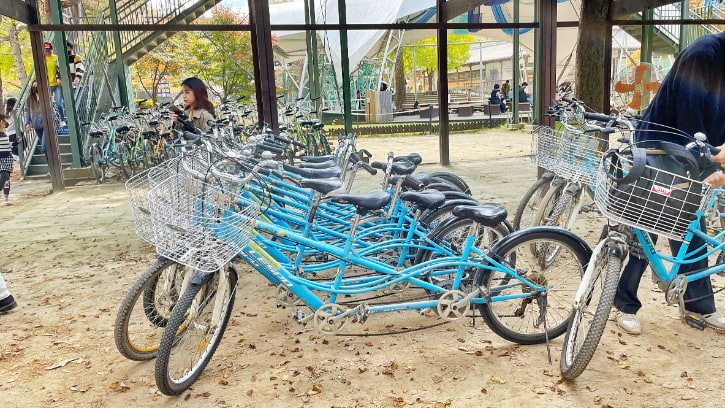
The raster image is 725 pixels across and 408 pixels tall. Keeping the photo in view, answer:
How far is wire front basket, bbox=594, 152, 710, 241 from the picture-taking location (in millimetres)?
2678

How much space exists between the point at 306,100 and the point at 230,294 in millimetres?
8550

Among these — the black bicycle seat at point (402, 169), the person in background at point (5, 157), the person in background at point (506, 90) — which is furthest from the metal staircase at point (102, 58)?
the person in background at point (506, 90)

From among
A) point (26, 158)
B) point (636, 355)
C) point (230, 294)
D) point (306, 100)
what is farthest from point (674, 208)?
point (26, 158)

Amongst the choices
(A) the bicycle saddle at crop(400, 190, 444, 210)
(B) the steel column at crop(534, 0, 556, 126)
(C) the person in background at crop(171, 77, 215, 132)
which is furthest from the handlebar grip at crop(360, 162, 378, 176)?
(B) the steel column at crop(534, 0, 556, 126)

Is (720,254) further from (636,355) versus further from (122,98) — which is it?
(122,98)

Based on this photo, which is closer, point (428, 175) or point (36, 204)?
point (428, 175)

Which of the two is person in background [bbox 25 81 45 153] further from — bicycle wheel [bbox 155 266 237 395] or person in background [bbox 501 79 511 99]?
person in background [bbox 501 79 511 99]

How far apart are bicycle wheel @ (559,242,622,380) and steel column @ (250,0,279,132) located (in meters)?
5.49

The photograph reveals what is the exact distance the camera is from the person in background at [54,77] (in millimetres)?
10672

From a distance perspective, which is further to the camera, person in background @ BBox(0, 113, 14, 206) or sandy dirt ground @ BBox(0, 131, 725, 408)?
person in background @ BBox(0, 113, 14, 206)

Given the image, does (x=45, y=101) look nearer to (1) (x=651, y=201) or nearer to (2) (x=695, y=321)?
(1) (x=651, y=201)

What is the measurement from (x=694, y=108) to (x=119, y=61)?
39.9 feet

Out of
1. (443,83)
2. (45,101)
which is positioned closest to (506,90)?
(443,83)

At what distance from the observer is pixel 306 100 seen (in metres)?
11.1
